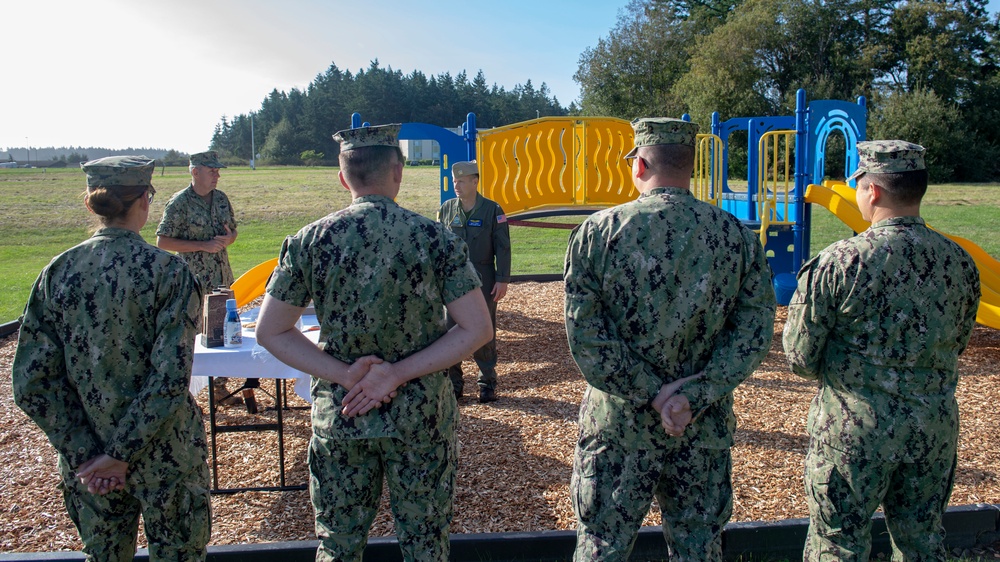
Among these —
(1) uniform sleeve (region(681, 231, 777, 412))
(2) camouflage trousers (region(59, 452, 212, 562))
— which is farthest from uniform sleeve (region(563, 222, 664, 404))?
(2) camouflage trousers (region(59, 452, 212, 562))

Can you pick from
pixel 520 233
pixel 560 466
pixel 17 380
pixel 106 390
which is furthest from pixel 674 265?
pixel 520 233

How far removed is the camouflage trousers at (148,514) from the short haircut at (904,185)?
277 centimetres

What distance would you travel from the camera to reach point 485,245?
616 centimetres

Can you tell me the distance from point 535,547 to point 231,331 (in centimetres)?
218

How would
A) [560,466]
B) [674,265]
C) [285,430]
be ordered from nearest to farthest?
[674,265], [560,466], [285,430]

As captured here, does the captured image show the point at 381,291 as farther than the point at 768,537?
No

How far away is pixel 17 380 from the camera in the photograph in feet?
8.24

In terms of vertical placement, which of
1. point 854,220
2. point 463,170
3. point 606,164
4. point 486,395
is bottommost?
point 486,395

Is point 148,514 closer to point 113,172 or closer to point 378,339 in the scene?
point 378,339

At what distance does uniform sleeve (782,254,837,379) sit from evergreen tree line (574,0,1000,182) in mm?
40791

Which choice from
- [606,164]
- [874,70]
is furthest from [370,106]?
[606,164]

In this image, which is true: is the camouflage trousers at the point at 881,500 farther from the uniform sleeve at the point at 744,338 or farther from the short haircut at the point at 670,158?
the short haircut at the point at 670,158

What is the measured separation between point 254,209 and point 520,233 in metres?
11.3

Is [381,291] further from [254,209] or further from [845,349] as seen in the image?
[254,209]
